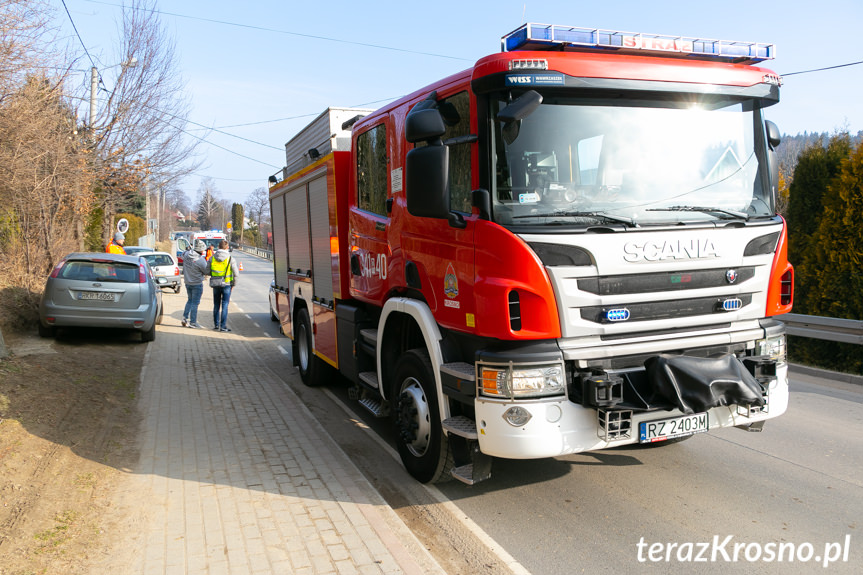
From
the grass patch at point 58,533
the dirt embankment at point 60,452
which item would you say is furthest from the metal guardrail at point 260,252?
the grass patch at point 58,533

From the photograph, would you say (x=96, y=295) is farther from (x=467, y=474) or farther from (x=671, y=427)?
(x=671, y=427)

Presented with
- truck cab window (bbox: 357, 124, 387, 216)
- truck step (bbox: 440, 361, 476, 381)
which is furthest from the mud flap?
truck cab window (bbox: 357, 124, 387, 216)

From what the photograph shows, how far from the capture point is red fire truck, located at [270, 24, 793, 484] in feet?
12.5

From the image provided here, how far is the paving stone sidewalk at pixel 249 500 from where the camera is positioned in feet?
11.9

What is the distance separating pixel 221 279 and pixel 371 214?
8.58 metres

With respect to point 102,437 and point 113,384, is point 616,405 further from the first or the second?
point 113,384

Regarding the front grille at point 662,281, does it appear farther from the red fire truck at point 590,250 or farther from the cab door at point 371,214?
the cab door at point 371,214

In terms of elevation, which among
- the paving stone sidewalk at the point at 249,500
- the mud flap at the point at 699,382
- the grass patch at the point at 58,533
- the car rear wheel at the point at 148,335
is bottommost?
the paving stone sidewalk at the point at 249,500

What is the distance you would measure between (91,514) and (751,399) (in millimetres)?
4239

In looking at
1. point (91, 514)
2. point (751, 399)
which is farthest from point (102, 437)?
point (751, 399)

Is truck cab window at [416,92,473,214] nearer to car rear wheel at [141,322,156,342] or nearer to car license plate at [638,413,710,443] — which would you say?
car license plate at [638,413,710,443]

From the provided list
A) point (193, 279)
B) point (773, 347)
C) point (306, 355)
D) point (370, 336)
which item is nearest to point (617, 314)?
point (773, 347)

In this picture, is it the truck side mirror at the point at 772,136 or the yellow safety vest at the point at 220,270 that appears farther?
the yellow safety vest at the point at 220,270

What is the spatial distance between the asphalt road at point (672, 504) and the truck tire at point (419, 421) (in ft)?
0.62
